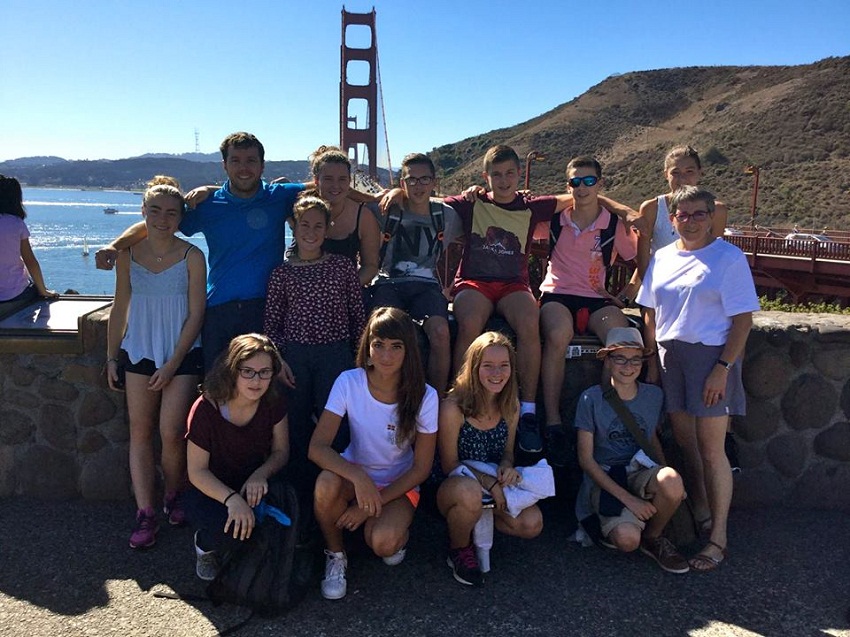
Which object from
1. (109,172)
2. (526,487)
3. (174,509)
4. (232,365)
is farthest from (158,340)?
(109,172)

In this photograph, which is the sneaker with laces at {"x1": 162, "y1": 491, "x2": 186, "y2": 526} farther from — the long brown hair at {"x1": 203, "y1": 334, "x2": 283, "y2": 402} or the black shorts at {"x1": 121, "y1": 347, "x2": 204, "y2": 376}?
the long brown hair at {"x1": 203, "y1": 334, "x2": 283, "y2": 402}

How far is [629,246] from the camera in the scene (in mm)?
3266

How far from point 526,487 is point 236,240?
1.56 metres

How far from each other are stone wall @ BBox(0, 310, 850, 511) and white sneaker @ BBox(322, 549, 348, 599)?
1185 mm

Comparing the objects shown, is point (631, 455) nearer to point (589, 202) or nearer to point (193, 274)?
point (589, 202)

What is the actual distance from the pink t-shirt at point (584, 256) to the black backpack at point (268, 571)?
1613 millimetres

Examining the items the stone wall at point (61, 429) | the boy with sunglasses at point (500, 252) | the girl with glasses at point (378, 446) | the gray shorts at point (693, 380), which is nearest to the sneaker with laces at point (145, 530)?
the stone wall at point (61, 429)

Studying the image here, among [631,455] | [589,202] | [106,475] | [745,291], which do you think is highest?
[589,202]

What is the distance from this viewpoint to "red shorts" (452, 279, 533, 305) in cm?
316

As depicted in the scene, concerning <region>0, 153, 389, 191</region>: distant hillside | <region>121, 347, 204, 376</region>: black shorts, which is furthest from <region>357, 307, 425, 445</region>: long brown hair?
<region>0, 153, 389, 191</region>: distant hillside

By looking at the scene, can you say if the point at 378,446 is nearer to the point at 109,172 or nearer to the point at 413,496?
the point at 413,496

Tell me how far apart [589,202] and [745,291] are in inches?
35.8

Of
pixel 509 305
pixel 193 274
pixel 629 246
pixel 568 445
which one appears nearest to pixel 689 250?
pixel 629 246

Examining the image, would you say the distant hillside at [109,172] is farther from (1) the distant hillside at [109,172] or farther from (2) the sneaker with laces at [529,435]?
(2) the sneaker with laces at [529,435]
